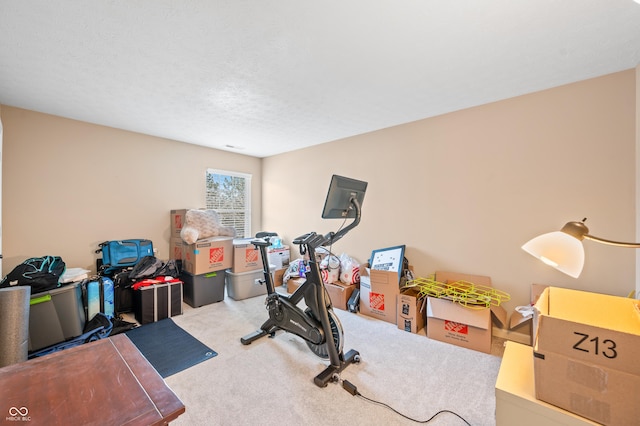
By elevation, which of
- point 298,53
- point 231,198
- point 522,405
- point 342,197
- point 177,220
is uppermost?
point 298,53

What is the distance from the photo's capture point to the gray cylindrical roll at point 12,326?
5.73 feet

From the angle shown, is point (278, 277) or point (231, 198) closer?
point (278, 277)

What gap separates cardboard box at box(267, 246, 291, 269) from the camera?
459 cm

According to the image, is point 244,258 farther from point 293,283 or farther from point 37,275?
point 37,275

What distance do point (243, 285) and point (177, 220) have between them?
151cm

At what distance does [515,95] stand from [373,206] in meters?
2.03

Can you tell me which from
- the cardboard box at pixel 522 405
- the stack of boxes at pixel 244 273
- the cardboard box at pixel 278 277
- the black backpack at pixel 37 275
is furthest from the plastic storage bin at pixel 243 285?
the cardboard box at pixel 522 405

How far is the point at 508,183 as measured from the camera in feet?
8.86

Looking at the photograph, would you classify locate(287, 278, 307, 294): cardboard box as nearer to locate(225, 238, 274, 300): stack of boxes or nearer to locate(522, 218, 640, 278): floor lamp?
locate(225, 238, 274, 300): stack of boxes

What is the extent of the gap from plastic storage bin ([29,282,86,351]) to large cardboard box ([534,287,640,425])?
380 centimetres

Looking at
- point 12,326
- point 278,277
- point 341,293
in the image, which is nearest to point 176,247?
point 278,277

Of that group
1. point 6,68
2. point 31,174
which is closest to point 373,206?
point 6,68

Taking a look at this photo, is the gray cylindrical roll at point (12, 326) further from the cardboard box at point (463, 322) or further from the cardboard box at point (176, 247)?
the cardboard box at point (463, 322)

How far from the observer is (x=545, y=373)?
894mm
